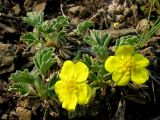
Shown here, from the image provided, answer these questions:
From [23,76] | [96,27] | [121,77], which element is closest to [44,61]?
[23,76]

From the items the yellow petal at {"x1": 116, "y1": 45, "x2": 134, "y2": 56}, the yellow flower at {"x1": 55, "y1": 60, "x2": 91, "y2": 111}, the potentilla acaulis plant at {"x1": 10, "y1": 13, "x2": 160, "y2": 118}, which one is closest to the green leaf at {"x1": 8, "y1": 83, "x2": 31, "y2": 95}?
the potentilla acaulis plant at {"x1": 10, "y1": 13, "x2": 160, "y2": 118}

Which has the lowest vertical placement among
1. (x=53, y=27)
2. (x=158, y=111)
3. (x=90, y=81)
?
(x=158, y=111)

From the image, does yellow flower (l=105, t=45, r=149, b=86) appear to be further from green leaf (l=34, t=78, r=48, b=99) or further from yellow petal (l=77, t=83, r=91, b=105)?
green leaf (l=34, t=78, r=48, b=99)

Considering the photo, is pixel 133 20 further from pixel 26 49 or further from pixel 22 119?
pixel 22 119

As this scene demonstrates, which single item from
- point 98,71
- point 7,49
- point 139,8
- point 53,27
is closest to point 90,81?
point 98,71

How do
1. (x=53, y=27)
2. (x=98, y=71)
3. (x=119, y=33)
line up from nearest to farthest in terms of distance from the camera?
(x=98, y=71)
(x=53, y=27)
(x=119, y=33)

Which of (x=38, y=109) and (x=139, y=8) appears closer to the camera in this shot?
(x=38, y=109)

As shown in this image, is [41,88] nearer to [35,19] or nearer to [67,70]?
[67,70]

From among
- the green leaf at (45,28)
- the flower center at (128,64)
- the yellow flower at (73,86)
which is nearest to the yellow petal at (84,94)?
the yellow flower at (73,86)
